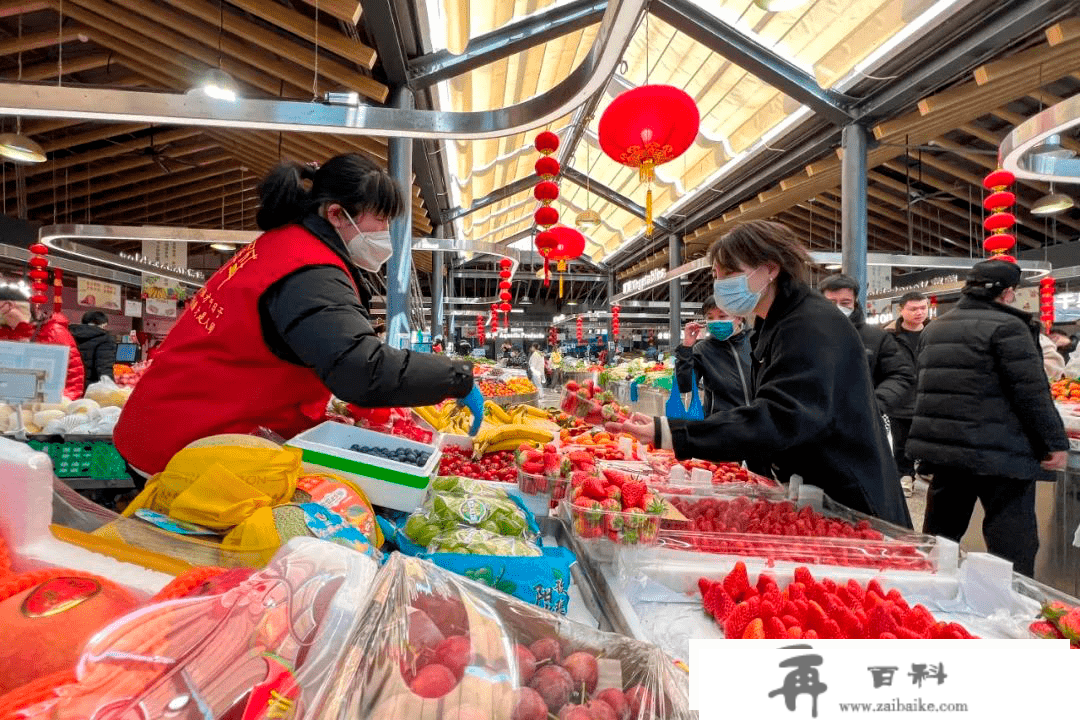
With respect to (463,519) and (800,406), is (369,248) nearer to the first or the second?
(463,519)

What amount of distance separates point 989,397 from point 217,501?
10.5ft

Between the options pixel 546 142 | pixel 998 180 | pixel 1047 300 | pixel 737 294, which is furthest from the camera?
pixel 1047 300

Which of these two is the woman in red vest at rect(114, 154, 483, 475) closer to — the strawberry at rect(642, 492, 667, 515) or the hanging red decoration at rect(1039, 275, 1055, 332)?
the strawberry at rect(642, 492, 667, 515)

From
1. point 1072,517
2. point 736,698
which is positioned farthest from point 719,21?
point 736,698

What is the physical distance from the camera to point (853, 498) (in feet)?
6.19

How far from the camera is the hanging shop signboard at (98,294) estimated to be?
42.1 ft

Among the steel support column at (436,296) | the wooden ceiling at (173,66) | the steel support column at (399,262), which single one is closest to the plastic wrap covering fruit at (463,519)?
the wooden ceiling at (173,66)

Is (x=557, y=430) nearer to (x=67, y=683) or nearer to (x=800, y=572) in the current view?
(x=800, y=572)

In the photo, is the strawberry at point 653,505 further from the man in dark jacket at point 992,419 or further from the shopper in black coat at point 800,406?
the man in dark jacket at point 992,419

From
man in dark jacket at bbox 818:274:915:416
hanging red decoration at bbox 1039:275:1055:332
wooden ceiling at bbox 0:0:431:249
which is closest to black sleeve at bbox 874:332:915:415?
man in dark jacket at bbox 818:274:915:416

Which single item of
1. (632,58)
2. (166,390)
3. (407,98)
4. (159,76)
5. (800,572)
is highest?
(632,58)

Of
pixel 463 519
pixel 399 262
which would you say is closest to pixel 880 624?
pixel 463 519

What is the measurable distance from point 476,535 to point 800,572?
736 millimetres

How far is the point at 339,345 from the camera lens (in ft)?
A: 4.52
